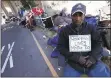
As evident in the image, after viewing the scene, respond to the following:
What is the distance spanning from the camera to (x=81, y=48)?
557 cm

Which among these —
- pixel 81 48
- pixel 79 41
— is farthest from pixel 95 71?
pixel 79 41

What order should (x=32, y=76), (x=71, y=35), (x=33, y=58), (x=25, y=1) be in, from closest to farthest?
(x=71, y=35) < (x=32, y=76) < (x=33, y=58) < (x=25, y=1)

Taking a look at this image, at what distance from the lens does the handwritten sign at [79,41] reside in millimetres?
5445

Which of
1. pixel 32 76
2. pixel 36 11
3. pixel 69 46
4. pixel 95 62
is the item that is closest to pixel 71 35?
pixel 69 46

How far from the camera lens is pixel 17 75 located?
1024 cm

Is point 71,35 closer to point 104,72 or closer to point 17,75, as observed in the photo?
point 104,72

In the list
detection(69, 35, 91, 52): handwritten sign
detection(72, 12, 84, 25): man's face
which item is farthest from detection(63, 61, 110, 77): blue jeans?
detection(72, 12, 84, 25): man's face

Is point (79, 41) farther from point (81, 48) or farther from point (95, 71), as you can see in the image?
point (95, 71)

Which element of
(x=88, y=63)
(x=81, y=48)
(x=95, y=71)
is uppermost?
(x=81, y=48)

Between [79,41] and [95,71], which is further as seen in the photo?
[79,41]

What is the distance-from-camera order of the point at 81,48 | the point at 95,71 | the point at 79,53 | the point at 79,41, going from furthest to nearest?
the point at 79,41
the point at 81,48
the point at 79,53
the point at 95,71

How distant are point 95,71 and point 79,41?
759 millimetres

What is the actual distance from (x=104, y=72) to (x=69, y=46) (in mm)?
786

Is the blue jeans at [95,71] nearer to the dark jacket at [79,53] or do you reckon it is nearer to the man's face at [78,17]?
the dark jacket at [79,53]
